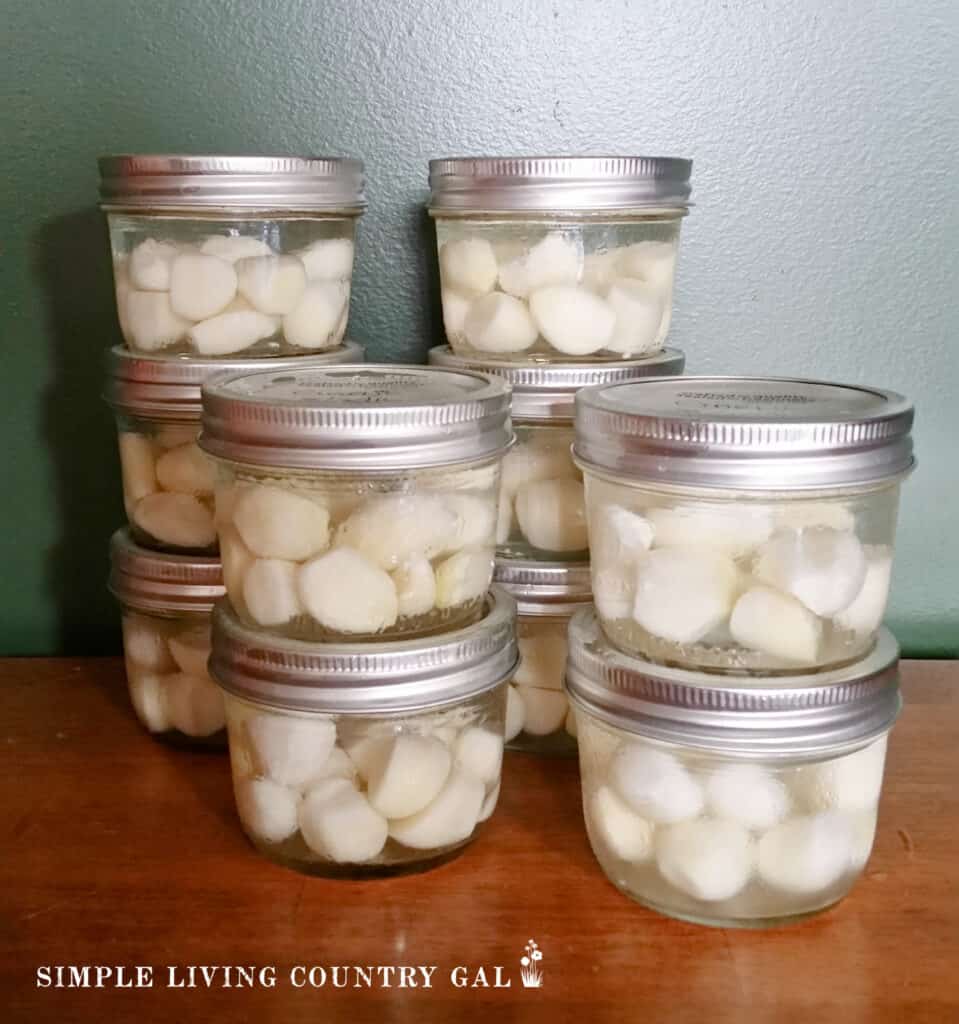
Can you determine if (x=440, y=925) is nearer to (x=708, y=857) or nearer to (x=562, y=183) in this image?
(x=708, y=857)

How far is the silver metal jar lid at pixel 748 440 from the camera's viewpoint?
665 mm

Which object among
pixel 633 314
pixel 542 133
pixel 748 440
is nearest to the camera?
pixel 748 440

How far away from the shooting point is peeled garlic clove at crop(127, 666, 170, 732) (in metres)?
0.94

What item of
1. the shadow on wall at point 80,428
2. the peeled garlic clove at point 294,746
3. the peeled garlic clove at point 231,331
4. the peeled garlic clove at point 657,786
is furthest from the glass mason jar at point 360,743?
the shadow on wall at point 80,428

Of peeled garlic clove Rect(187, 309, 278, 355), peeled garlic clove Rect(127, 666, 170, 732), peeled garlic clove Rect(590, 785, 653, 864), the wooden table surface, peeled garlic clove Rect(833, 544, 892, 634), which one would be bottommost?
the wooden table surface

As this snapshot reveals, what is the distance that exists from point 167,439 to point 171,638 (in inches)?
6.0

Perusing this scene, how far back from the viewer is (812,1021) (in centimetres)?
63

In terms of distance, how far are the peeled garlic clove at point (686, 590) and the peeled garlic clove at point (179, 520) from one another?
1.20 ft

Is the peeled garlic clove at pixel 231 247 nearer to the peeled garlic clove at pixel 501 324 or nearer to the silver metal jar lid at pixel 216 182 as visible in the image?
the silver metal jar lid at pixel 216 182

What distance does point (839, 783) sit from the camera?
0.71m

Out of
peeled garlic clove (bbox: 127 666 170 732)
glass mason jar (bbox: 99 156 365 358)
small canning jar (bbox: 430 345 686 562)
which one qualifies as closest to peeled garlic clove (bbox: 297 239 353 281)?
glass mason jar (bbox: 99 156 365 358)

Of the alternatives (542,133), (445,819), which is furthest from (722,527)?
(542,133)

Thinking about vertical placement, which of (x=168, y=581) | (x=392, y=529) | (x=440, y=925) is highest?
(x=392, y=529)

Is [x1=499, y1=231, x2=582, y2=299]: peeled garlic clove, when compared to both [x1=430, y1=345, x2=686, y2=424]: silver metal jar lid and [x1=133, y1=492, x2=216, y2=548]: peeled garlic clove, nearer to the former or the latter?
[x1=430, y1=345, x2=686, y2=424]: silver metal jar lid
